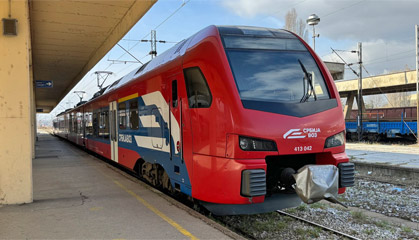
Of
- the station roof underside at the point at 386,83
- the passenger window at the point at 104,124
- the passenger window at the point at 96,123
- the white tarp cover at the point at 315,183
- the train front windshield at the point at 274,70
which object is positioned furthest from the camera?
the station roof underside at the point at 386,83

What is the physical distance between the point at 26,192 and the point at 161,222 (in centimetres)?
270

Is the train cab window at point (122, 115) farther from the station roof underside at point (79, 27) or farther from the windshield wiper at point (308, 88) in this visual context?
the windshield wiper at point (308, 88)

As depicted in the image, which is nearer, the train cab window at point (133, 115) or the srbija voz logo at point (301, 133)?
the srbija voz logo at point (301, 133)

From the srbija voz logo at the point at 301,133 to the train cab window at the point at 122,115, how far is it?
5.34m

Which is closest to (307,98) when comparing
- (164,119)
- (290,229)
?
(290,229)

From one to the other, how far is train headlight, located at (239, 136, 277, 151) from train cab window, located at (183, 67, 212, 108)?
0.76 meters

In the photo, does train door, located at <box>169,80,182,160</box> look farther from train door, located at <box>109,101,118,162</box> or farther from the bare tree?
the bare tree

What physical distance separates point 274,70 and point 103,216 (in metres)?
3.42

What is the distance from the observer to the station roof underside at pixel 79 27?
796 cm

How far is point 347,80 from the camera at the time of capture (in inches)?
1289

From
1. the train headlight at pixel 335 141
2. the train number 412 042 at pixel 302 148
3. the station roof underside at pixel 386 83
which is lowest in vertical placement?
the train number 412 042 at pixel 302 148

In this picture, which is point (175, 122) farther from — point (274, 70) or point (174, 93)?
point (274, 70)

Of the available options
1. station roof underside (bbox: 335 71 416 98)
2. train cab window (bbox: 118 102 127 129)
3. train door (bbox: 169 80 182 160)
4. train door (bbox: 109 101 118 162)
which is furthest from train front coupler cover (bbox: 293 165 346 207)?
station roof underside (bbox: 335 71 416 98)

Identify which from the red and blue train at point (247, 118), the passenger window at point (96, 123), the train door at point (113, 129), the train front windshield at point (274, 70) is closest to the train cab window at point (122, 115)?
the train door at point (113, 129)
